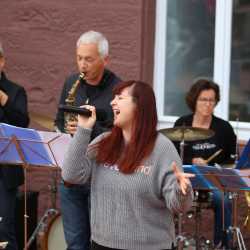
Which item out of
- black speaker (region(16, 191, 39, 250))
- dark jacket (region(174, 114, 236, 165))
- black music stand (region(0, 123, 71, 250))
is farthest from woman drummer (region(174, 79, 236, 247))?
black music stand (region(0, 123, 71, 250))

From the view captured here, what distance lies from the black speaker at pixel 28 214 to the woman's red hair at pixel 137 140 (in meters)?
2.73

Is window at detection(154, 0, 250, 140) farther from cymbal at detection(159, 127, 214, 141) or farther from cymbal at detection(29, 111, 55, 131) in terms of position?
cymbal at detection(29, 111, 55, 131)

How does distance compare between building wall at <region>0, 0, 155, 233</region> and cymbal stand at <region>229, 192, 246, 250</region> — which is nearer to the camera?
cymbal stand at <region>229, 192, 246, 250</region>

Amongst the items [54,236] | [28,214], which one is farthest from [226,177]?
[28,214]

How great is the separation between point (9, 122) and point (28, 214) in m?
1.54

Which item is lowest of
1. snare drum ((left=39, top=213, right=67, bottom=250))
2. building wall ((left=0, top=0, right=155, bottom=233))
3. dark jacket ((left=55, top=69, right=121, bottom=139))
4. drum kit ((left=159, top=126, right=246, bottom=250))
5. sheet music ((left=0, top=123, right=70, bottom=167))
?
snare drum ((left=39, top=213, right=67, bottom=250))

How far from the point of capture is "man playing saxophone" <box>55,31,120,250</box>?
5.39m

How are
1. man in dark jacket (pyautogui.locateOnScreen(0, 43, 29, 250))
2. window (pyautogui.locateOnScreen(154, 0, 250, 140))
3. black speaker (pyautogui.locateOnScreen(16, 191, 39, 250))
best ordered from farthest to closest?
window (pyautogui.locateOnScreen(154, 0, 250, 140))
black speaker (pyautogui.locateOnScreen(16, 191, 39, 250))
man in dark jacket (pyautogui.locateOnScreen(0, 43, 29, 250))

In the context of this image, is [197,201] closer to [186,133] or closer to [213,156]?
[213,156]

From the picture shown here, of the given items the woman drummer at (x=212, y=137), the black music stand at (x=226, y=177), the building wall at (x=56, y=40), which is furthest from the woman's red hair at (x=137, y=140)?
the building wall at (x=56, y=40)

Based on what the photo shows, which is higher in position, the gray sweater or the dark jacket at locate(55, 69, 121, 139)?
the dark jacket at locate(55, 69, 121, 139)

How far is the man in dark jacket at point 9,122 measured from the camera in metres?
5.60

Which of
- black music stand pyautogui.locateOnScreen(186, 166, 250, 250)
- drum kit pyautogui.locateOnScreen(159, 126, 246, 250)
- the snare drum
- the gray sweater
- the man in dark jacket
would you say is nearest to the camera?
the gray sweater

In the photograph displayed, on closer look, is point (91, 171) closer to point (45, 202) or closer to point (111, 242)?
point (111, 242)
